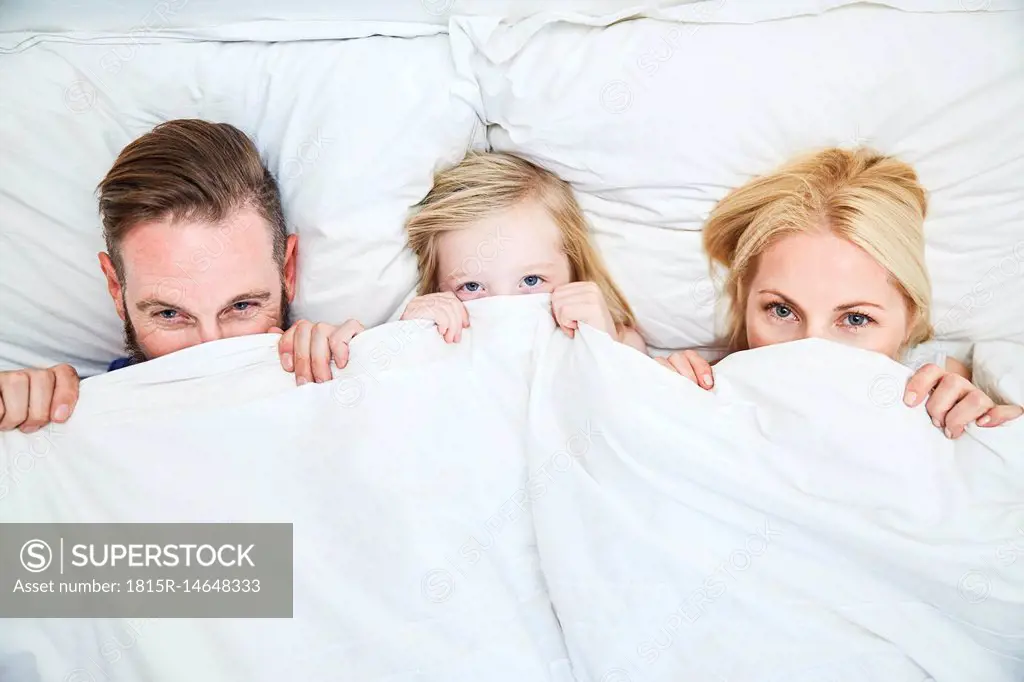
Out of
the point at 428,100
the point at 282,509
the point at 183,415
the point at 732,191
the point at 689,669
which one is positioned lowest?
the point at 689,669

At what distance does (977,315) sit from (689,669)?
2.34 ft

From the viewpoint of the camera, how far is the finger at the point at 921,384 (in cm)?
109

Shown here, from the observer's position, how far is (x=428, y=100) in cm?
129

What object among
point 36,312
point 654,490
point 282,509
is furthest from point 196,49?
point 654,490

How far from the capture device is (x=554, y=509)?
1.11 metres

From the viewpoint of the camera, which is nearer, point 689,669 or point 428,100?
point 689,669

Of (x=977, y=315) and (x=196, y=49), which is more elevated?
(x=196, y=49)

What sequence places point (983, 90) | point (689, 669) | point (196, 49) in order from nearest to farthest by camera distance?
point (689, 669)
point (983, 90)
point (196, 49)

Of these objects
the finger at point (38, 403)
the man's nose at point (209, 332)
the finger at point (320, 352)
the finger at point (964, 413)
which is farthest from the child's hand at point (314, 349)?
the finger at point (964, 413)

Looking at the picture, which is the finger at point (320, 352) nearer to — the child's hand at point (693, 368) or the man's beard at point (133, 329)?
the man's beard at point (133, 329)

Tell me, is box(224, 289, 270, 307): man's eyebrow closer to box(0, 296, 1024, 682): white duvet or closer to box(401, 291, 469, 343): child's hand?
box(0, 296, 1024, 682): white duvet

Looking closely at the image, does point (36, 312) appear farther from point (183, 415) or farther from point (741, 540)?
point (741, 540)

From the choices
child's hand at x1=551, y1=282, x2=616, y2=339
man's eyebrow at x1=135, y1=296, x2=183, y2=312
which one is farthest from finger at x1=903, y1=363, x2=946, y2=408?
man's eyebrow at x1=135, y1=296, x2=183, y2=312

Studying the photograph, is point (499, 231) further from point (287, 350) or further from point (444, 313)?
point (287, 350)
